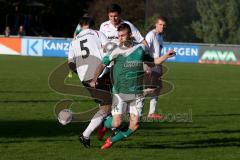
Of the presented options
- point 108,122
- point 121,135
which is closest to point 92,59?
point 108,122

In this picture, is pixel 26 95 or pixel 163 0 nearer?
pixel 26 95

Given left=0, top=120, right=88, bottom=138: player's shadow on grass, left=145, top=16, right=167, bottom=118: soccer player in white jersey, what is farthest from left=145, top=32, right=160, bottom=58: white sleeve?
left=0, top=120, right=88, bottom=138: player's shadow on grass

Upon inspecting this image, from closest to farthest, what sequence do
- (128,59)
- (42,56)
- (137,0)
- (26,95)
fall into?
(128,59) → (26,95) → (42,56) → (137,0)

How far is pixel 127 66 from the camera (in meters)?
9.89

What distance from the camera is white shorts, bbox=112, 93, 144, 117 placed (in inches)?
394

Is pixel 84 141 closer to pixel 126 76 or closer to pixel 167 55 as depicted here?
pixel 126 76

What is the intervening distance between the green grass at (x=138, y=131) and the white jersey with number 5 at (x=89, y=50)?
114 centimetres

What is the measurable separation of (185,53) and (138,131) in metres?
30.6

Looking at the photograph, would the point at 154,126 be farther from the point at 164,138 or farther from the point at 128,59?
the point at 128,59

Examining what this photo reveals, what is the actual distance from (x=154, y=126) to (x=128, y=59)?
3531mm

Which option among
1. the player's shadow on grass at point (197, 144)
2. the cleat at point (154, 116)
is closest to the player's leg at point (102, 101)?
the player's shadow on grass at point (197, 144)

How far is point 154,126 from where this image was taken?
43.2ft

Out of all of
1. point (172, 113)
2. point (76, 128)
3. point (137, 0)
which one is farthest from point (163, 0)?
point (76, 128)

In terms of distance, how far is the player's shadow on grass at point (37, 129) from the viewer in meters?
11.6
